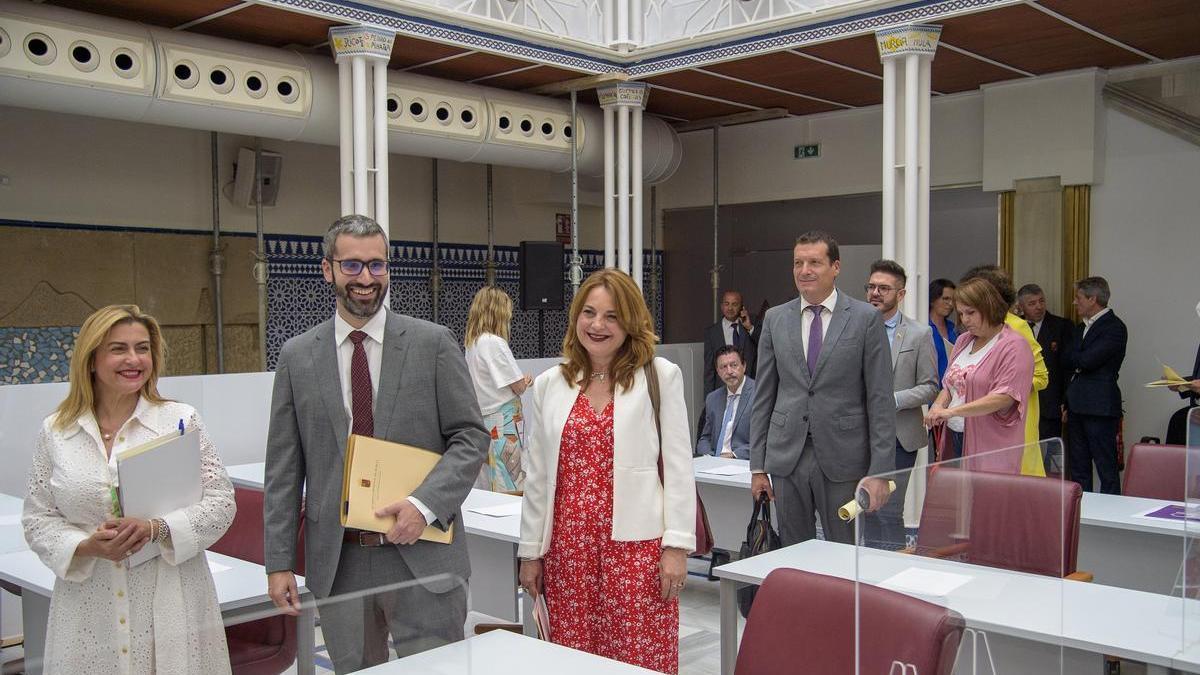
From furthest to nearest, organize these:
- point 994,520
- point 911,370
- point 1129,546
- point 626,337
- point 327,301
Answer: point 327,301 < point 911,370 < point 1129,546 < point 626,337 < point 994,520

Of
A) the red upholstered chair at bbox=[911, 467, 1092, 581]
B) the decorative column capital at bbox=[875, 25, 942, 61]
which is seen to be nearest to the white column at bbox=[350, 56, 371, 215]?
the decorative column capital at bbox=[875, 25, 942, 61]

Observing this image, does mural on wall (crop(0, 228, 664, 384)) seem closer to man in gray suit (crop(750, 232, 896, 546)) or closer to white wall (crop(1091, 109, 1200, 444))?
white wall (crop(1091, 109, 1200, 444))

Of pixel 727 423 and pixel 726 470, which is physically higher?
pixel 727 423

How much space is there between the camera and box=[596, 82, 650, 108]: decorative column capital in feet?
28.9

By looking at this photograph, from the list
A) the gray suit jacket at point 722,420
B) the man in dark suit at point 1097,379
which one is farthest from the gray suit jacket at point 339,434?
the man in dark suit at point 1097,379

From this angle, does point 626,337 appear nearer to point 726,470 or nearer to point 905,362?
point 905,362

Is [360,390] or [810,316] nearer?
[360,390]

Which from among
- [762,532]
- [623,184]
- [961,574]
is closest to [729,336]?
[623,184]

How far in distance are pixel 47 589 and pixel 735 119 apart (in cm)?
853

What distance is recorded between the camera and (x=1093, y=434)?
779 cm

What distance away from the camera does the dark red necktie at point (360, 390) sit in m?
2.82

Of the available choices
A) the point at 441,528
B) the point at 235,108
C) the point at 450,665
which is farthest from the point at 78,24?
the point at 450,665

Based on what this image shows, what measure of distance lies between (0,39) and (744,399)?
4745 mm

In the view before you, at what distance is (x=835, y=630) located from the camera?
244 cm
